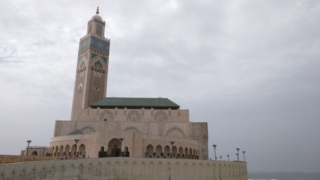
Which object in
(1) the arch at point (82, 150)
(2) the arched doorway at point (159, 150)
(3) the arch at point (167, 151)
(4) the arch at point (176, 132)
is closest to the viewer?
(1) the arch at point (82, 150)

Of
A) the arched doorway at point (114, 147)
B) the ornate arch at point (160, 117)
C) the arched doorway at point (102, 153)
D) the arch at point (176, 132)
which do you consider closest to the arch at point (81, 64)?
the ornate arch at point (160, 117)

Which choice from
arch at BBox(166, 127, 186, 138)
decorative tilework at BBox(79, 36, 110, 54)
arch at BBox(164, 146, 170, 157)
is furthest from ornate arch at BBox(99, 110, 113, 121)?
decorative tilework at BBox(79, 36, 110, 54)

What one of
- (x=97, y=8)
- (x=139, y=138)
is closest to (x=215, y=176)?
(x=139, y=138)

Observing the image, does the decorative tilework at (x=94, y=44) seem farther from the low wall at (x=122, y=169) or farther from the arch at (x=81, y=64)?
the low wall at (x=122, y=169)

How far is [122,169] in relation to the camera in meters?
26.0

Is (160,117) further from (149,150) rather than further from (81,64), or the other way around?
(81,64)

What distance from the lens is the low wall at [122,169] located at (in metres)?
17.4

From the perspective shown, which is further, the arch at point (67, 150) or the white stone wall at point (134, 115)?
the white stone wall at point (134, 115)

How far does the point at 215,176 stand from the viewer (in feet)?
101

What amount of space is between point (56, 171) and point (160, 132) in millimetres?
29065

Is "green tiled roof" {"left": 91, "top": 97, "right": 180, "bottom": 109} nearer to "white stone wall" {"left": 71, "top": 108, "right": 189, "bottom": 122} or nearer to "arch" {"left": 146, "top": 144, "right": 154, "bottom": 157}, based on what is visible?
"white stone wall" {"left": 71, "top": 108, "right": 189, "bottom": 122}

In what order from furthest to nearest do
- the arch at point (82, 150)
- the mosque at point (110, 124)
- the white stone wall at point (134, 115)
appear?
the white stone wall at point (134, 115), the arch at point (82, 150), the mosque at point (110, 124)

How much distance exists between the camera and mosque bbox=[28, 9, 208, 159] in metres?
36.8

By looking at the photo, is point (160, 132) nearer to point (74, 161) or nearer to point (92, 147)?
point (92, 147)
